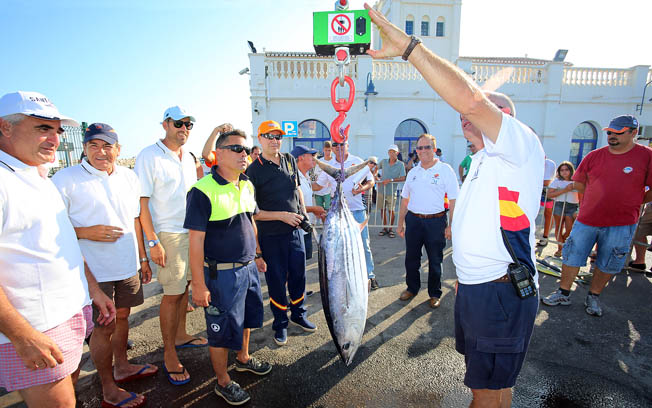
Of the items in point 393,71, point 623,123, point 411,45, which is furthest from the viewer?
point 393,71

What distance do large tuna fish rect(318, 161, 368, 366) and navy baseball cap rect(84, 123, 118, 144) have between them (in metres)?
1.95

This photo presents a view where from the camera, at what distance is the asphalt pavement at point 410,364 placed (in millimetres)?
2597

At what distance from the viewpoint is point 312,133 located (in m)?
14.0

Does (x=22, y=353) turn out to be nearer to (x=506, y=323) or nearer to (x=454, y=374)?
(x=506, y=323)

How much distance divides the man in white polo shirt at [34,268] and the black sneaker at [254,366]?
147cm

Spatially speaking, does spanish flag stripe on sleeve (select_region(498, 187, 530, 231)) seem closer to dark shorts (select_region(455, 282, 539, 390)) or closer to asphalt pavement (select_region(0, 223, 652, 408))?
asphalt pavement (select_region(0, 223, 652, 408))

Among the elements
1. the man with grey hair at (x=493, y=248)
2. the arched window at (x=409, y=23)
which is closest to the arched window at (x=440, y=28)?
the arched window at (x=409, y=23)

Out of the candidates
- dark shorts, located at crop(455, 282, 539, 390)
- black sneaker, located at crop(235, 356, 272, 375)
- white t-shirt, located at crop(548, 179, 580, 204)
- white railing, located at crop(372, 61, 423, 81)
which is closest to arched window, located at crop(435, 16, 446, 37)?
white railing, located at crop(372, 61, 423, 81)

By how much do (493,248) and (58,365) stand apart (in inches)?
Answer: 97.9

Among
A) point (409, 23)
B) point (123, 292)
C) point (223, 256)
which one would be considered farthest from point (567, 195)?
point (409, 23)

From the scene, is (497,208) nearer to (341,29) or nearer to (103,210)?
(341,29)

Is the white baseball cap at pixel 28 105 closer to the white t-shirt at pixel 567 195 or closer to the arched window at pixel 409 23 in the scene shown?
the white t-shirt at pixel 567 195

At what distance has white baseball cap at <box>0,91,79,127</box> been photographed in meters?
1.58

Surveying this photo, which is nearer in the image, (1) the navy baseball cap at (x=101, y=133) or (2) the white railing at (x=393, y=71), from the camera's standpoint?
(1) the navy baseball cap at (x=101, y=133)
